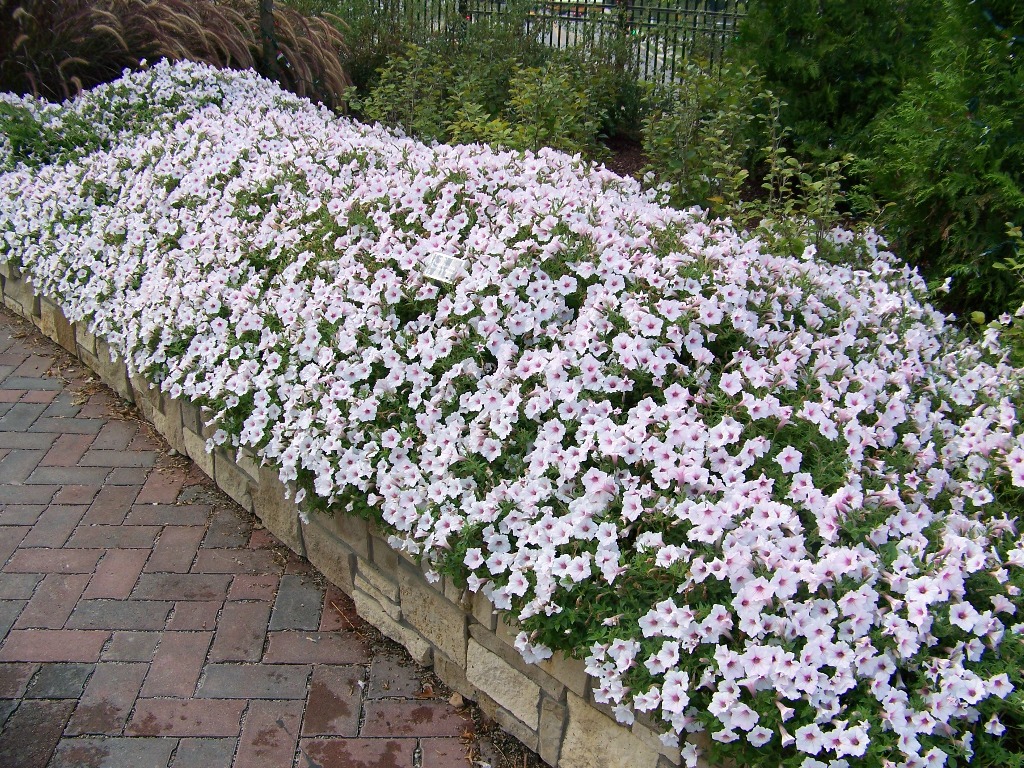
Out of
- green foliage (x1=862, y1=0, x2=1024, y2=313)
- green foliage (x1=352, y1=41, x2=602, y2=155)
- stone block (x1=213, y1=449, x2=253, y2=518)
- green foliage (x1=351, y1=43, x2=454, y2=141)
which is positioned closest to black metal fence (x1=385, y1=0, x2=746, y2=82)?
green foliage (x1=352, y1=41, x2=602, y2=155)

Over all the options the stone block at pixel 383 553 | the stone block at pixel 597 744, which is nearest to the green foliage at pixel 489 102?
the stone block at pixel 383 553

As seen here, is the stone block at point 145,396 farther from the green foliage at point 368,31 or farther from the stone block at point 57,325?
the green foliage at point 368,31

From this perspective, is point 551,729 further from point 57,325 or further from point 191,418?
point 57,325

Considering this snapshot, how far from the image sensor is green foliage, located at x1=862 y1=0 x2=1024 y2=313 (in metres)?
3.54

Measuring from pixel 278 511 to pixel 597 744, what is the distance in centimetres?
167

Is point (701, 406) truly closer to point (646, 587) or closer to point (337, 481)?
point (646, 587)

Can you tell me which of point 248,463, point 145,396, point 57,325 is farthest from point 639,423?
point 57,325

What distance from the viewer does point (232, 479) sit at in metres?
3.60

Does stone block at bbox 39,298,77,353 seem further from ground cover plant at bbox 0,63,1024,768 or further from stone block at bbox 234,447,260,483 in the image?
stone block at bbox 234,447,260,483

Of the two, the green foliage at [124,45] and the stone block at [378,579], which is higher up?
the green foliage at [124,45]

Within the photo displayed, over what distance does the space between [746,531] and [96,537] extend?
2610 millimetres

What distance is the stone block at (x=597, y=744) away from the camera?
→ 82.9 inches

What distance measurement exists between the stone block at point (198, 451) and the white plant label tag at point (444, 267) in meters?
1.46

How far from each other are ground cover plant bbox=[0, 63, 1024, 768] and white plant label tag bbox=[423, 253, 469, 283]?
16 millimetres
